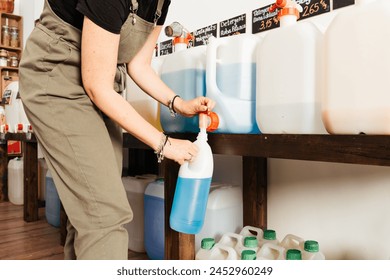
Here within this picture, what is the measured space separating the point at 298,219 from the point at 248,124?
70cm

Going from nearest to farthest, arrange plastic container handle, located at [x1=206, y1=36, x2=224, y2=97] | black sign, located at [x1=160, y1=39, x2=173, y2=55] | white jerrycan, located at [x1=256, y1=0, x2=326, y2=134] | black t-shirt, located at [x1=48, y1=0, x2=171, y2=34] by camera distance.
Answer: black t-shirt, located at [x1=48, y1=0, x2=171, y2=34], white jerrycan, located at [x1=256, y1=0, x2=326, y2=134], plastic container handle, located at [x1=206, y1=36, x2=224, y2=97], black sign, located at [x1=160, y1=39, x2=173, y2=55]

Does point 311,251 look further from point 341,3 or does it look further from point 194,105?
point 341,3

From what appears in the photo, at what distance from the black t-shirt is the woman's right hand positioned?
32 centimetres

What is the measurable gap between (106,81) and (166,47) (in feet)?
5.11

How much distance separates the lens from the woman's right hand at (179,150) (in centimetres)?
96

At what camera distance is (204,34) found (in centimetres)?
204

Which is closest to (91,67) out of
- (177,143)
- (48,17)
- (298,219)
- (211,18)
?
(48,17)

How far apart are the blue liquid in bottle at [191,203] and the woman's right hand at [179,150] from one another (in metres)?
0.07

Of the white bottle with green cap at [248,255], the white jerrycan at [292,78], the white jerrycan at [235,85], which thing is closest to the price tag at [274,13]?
the white jerrycan at [235,85]

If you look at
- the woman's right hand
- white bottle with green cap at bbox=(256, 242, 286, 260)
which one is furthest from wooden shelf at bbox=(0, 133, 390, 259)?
white bottle with green cap at bbox=(256, 242, 286, 260)

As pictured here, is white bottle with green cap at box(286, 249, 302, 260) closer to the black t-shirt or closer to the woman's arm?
the woman's arm

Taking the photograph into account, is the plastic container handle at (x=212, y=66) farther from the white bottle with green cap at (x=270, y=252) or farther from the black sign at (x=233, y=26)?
the black sign at (x=233, y=26)

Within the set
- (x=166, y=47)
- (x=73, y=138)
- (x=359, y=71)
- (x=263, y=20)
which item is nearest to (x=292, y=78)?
(x=359, y=71)

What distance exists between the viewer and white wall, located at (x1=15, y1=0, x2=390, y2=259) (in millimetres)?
1323
